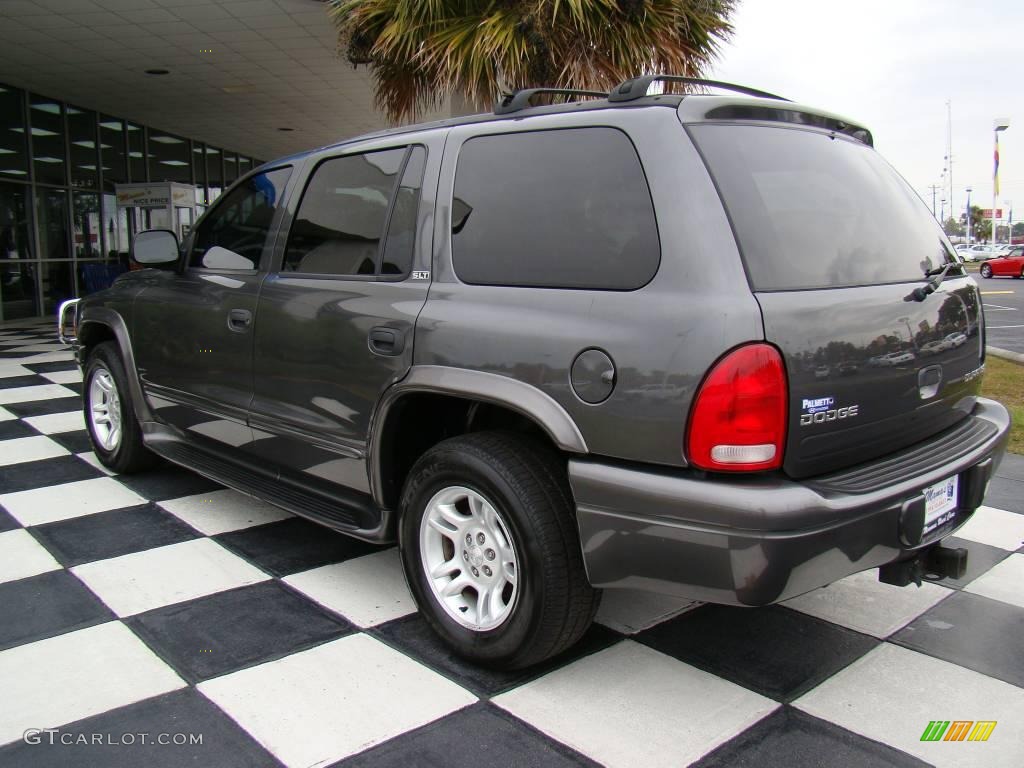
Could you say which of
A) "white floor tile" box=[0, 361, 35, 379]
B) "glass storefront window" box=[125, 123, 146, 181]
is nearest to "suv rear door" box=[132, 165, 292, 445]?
"white floor tile" box=[0, 361, 35, 379]

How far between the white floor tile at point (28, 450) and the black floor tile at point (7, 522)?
38.3 inches

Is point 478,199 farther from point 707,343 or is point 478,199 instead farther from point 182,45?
point 182,45

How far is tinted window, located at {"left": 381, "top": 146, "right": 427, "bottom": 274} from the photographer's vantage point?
2.63m

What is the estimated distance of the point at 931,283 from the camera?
237 centimetres

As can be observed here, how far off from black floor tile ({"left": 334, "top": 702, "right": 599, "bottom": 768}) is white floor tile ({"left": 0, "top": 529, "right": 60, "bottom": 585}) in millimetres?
1781

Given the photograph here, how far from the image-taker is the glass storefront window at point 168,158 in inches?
639

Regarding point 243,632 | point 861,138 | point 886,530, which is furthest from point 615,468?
point 861,138

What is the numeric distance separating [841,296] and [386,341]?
4.35ft

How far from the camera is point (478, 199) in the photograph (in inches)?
97.6

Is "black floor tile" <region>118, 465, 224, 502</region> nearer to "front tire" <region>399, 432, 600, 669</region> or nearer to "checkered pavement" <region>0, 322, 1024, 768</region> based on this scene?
"checkered pavement" <region>0, 322, 1024, 768</region>

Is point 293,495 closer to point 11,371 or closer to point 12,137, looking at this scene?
point 11,371

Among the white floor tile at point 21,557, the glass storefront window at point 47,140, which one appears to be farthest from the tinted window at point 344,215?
the glass storefront window at point 47,140

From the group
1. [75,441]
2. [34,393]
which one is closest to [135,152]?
[34,393]

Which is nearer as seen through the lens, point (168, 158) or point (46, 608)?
point (46, 608)
